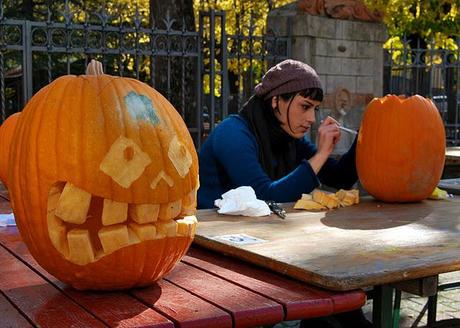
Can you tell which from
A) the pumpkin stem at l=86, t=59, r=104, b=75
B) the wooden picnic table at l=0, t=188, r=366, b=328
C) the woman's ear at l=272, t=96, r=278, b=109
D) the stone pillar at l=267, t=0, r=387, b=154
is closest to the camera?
the wooden picnic table at l=0, t=188, r=366, b=328

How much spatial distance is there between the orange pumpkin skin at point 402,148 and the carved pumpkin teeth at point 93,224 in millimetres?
1410

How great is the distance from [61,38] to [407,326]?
12.6 feet

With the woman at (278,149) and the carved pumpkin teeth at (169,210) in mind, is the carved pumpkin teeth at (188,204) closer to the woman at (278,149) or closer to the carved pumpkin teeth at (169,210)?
the carved pumpkin teeth at (169,210)

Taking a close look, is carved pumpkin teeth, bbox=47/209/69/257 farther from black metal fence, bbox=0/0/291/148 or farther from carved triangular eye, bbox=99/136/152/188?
black metal fence, bbox=0/0/291/148

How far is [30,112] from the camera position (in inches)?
65.1

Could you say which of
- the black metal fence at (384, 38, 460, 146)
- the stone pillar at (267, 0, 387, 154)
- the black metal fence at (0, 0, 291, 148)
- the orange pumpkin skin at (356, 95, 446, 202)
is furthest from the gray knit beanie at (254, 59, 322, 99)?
the black metal fence at (384, 38, 460, 146)

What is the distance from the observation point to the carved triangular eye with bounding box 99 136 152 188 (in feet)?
5.02

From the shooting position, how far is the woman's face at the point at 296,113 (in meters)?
3.19

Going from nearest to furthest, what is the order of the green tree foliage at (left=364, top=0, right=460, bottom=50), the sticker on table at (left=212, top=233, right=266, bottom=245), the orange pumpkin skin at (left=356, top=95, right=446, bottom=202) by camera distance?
the sticker on table at (left=212, top=233, right=266, bottom=245) → the orange pumpkin skin at (left=356, top=95, right=446, bottom=202) → the green tree foliage at (left=364, top=0, right=460, bottom=50)

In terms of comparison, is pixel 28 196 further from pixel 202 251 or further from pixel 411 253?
pixel 411 253

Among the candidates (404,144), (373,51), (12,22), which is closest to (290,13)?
(373,51)

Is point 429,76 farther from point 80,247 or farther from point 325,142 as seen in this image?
point 80,247

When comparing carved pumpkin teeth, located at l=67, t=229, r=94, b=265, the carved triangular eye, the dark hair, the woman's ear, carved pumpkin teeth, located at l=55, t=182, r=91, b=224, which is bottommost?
carved pumpkin teeth, located at l=67, t=229, r=94, b=265

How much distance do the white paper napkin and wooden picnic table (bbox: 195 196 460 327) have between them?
0.04m
